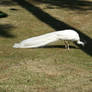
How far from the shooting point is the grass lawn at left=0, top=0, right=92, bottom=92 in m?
10.9

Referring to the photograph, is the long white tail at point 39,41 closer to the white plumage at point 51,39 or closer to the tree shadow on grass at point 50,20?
the white plumage at point 51,39

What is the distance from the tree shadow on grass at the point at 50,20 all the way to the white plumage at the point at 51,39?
0.82 meters

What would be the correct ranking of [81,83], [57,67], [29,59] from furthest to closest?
[29,59] < [57,67] < [81,83]

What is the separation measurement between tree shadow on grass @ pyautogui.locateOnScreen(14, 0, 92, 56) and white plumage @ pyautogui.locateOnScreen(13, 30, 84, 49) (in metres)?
0.82

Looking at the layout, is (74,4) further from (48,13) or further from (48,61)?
(48,61)

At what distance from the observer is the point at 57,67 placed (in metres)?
12.7

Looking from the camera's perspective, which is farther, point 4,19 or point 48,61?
point 4,19

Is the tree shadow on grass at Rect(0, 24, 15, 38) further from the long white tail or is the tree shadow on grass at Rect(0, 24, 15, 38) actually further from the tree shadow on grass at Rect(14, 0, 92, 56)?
the tree shadow on grass at Rect(14, 0, 92, 56)

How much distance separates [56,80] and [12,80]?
60.0 inches

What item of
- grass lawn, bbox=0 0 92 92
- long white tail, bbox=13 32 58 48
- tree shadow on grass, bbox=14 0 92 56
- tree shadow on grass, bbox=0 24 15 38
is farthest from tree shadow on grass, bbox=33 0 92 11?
long white tail, bbox=13 32 58 48

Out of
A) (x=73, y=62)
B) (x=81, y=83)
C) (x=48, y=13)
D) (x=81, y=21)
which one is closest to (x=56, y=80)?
(x=81, y=83)

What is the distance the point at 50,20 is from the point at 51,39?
6661mm

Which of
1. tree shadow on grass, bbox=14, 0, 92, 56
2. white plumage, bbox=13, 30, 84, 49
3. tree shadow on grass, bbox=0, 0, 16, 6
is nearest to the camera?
white plumage, bbox=13, 30, 84, 49

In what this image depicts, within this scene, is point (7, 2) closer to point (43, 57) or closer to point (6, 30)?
point (6, 30)
